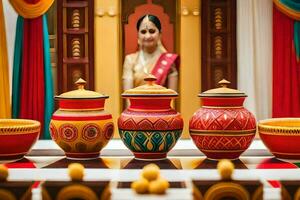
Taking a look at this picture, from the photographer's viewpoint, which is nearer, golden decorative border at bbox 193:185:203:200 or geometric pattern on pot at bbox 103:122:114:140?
golden decorative border at bbox 193:185:203:200

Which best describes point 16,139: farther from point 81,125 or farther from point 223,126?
point 223,126

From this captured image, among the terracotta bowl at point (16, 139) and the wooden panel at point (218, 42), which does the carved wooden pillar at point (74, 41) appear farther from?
the terracotta bowl at point (16, 139)

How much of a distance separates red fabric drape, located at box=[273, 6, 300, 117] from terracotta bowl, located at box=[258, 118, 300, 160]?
2.41 m

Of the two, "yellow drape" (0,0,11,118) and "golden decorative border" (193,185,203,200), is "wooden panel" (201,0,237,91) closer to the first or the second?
"yellow drape" (0,0,11,118)

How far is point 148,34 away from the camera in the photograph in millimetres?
3330

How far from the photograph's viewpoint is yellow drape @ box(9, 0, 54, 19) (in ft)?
10.5

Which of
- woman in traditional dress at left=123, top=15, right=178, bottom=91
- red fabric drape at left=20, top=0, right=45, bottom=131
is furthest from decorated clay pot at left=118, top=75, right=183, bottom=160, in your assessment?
red fabric drape at left=20, top=0, right=45, bottom=131

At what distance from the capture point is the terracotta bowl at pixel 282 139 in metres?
1.09

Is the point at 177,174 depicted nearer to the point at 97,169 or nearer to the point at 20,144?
the point at 97,169

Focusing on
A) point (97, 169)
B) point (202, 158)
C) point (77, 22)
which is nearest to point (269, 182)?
point (202, 158)

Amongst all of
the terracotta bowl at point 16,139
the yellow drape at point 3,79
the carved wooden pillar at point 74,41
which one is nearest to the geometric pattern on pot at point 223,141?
the terracotta bowl at point 16,139

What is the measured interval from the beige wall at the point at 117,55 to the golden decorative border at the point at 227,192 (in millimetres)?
2736

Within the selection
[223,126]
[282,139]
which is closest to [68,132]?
[223,126]

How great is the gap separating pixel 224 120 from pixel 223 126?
0.02m
